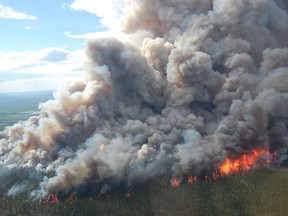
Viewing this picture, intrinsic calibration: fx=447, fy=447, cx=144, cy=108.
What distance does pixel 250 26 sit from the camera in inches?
4523

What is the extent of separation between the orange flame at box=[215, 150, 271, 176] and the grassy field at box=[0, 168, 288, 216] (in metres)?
1.86

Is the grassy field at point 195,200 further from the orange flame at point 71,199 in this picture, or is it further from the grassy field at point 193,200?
the orange flame at point 71,199

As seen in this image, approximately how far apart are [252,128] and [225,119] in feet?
21.5

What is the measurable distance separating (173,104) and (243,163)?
78.8ft

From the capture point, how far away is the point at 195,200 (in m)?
93.1

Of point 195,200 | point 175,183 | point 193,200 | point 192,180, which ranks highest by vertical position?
point 175,183

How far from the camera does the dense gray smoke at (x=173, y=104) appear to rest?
9788 cm

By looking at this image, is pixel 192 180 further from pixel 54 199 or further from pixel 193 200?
pixel 54 199

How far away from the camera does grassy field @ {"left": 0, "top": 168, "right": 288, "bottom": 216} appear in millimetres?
89438

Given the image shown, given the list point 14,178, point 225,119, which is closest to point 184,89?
point 225,119

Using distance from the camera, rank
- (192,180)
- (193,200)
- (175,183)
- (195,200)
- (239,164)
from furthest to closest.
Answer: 1. (239,164)
2. (192,180)
3. (175,183)
4. (195,200)
5. (193,200)

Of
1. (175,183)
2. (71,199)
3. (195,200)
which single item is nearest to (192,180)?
(175,183)

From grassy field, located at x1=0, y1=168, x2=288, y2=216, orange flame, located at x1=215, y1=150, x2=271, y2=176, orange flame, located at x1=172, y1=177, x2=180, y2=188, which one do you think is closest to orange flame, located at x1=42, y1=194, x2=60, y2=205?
grassy field, located at x1=0, y1=168, x2=288, y2=216

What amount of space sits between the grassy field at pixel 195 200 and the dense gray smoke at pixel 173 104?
12.6ft
